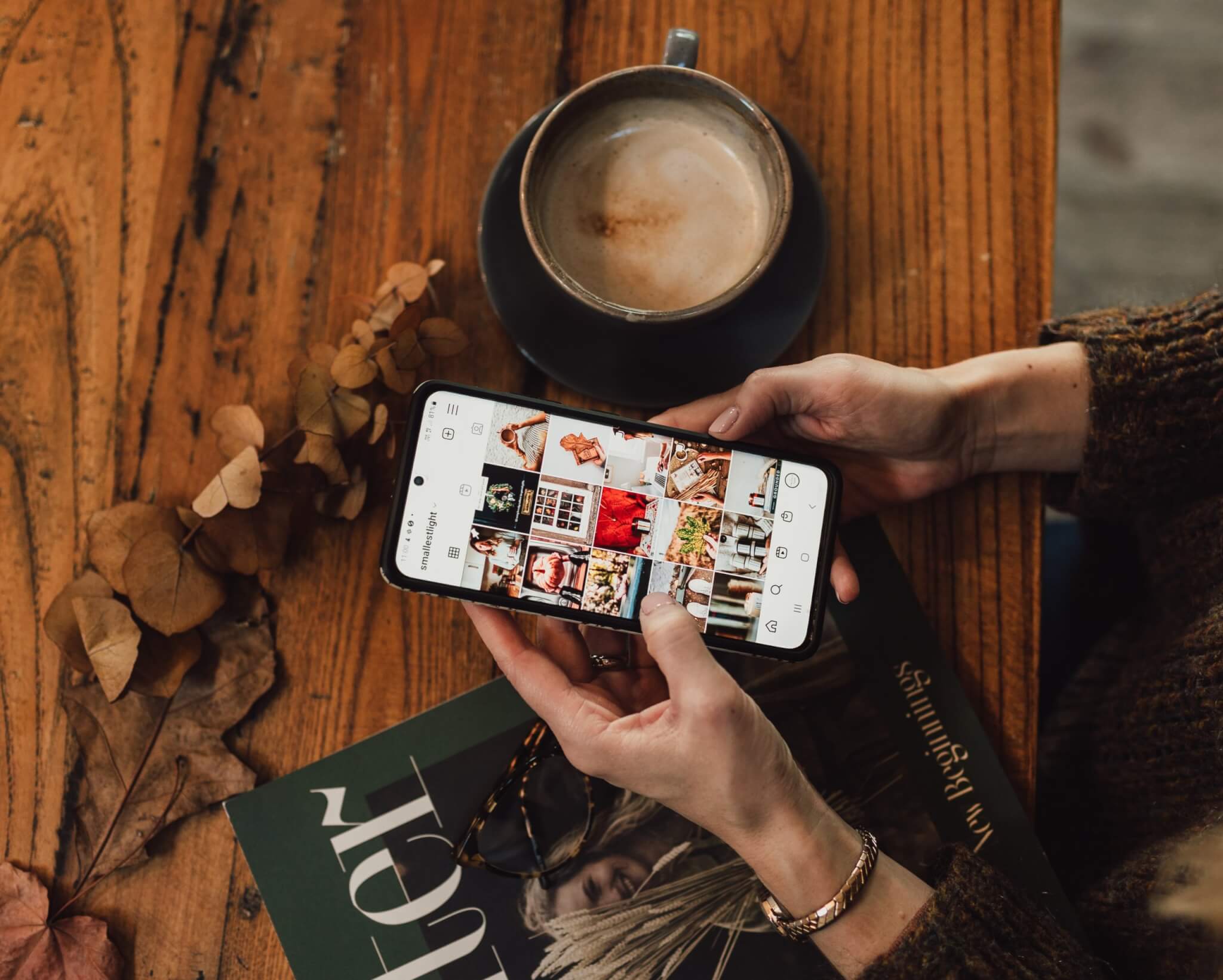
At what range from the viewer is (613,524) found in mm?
670

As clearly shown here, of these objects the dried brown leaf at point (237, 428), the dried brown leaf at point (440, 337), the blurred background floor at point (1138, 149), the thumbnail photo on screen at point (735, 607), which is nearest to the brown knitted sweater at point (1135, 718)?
the thumbnail photo on screen at point (735, 607)

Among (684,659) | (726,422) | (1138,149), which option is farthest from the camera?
(1138,149)

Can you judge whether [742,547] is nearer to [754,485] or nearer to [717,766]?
[754,485]

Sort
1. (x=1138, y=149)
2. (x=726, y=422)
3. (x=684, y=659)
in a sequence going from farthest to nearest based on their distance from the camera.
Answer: (x=1138, y=149)
(x=726, y=422)
(x=684, y=659)

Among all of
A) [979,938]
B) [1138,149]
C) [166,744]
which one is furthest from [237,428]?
[1138,149]

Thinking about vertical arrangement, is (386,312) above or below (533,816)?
above

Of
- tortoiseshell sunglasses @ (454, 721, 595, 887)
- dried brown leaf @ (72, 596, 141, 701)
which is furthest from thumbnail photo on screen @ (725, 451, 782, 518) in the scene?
dried brown leaf @ (72, 596, 141, 701)

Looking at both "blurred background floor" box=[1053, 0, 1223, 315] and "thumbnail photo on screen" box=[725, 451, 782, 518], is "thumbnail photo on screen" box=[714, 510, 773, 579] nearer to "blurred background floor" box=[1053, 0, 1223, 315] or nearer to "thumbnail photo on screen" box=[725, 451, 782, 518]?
"thumbnail photo on screen" box=[725, 451, 782, 518]

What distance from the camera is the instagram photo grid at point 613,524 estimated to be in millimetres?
665

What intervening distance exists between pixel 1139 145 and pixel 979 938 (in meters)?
1.43

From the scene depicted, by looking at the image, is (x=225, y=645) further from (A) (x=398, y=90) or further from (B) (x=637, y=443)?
(A) (x=398, y=90)

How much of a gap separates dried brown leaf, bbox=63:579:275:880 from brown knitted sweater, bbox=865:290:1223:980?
0.54 metres

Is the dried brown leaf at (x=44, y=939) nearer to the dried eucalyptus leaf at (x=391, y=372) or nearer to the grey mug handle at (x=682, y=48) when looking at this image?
the dried eucalyptus leaf at (x=391, y=372)

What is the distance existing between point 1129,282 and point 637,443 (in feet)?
4.01
